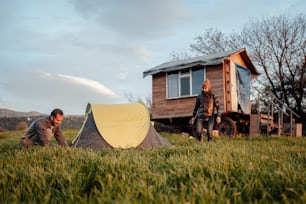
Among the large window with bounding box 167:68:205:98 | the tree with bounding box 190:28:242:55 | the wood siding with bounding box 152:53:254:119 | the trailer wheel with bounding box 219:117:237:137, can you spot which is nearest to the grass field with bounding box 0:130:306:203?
the trailer wheel with bounding box 219:117:237:137

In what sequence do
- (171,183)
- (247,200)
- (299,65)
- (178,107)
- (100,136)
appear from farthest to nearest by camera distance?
(299,65)
(178,107)
(100,136)
(171,183)
(247,200)

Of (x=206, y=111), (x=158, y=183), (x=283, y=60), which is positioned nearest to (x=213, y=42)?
(x=283, y=60)

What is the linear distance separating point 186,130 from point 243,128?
2.96m

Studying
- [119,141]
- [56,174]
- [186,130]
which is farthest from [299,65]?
[56,174]

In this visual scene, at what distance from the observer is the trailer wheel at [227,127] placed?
14184mm

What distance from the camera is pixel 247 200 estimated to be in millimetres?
2676

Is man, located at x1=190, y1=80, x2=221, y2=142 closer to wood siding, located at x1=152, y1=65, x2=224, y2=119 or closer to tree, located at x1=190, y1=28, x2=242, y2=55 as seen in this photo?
wood siding, located at x1=152, y1=65, x2=224, y2=119

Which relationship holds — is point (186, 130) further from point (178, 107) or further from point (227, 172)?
point (227, 172)

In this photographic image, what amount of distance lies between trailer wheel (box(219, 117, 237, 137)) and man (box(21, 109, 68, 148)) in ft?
28.6

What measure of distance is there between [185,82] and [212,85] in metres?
1.42

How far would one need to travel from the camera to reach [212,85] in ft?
48.4

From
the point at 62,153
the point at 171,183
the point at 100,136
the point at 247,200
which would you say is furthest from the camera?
the point at 100,136

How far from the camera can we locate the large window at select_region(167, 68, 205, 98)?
596 inches

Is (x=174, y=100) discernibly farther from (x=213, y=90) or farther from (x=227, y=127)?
(x=227, y=127)
